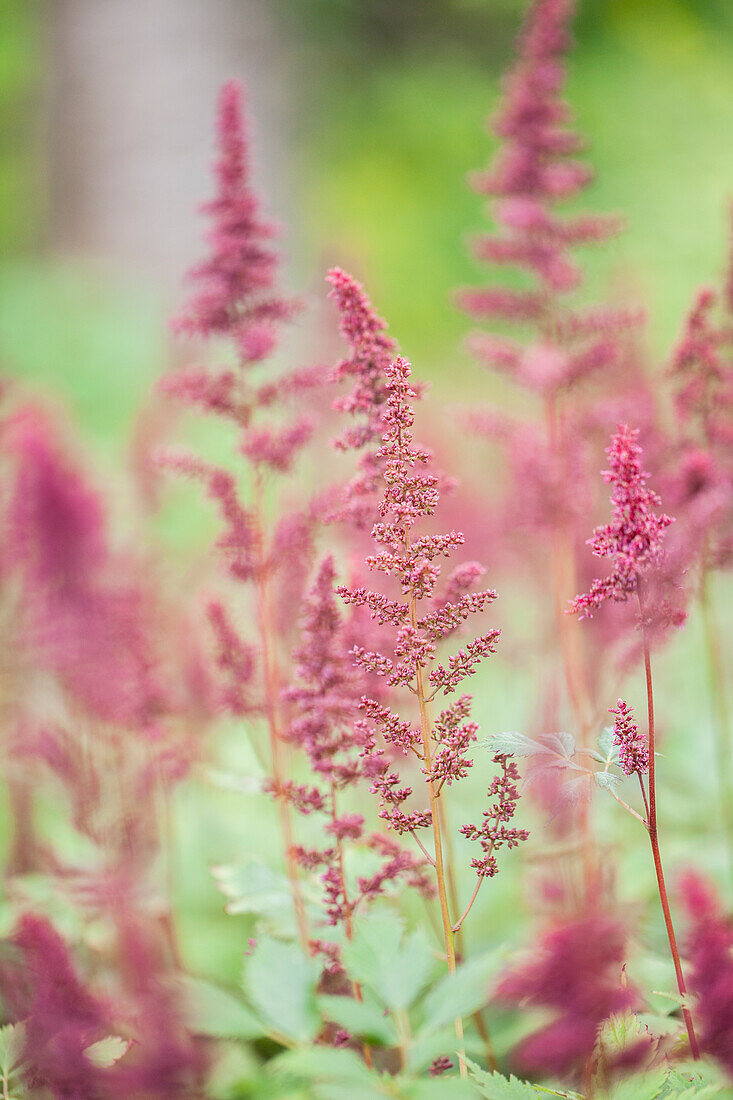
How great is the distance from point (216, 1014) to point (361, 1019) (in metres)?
0.26

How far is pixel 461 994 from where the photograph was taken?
0.57 m

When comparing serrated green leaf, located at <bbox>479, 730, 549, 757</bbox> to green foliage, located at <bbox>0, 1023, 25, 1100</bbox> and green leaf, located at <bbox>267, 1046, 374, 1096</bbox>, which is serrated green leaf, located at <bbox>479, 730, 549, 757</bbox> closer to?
green leaf, located at <bbox>267, 1046, 374, 1096</bbox>

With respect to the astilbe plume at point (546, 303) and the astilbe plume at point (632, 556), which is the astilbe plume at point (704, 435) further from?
the astilbe plume at point (632, 556)

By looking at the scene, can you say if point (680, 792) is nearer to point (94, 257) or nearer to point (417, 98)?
point (94, 257)

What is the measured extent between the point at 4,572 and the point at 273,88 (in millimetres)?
5675

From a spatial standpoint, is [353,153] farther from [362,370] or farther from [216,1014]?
[216,1014]

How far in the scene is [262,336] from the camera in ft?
2.91

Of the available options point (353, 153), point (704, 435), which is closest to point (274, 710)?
point (704, 435)

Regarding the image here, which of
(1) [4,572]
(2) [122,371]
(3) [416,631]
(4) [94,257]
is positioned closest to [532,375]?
(3) [416,631]

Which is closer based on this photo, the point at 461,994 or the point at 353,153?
the point at 461,994

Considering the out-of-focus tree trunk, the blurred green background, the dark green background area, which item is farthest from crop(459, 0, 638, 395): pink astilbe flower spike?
the out-of-focus tree trunk

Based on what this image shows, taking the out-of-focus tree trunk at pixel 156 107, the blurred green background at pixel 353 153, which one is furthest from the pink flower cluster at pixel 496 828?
the out-of-focus tree trunk at pixel 156 107

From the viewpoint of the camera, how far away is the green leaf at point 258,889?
926 mm

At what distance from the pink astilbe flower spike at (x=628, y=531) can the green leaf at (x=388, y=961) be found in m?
0.26
